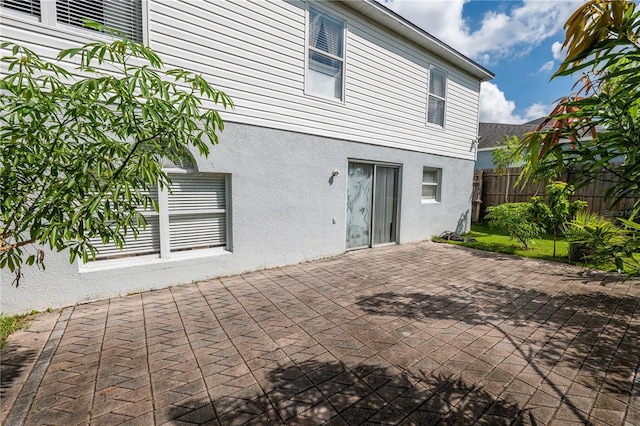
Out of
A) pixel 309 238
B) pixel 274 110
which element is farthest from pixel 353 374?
pixel 274 110

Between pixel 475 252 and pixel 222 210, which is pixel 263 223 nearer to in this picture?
pixel 222 210

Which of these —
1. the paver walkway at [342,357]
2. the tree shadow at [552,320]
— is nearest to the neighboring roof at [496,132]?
the paver walkway at [342,357]

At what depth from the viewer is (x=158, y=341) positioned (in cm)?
320

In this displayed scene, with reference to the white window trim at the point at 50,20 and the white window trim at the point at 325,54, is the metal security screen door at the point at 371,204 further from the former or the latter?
the white window trim at the point at 50,20

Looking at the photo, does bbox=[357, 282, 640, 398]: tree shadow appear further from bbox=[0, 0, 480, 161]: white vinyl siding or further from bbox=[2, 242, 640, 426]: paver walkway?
bbox=[0, 0, 480, 161]: white vinyl siding

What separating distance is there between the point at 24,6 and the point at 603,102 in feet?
19.3

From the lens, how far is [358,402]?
7.59 feet

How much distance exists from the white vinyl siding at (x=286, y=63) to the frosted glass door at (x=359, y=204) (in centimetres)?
81

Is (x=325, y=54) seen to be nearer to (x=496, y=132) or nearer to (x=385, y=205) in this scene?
(x=385, y=205)

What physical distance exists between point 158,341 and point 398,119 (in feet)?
24.7

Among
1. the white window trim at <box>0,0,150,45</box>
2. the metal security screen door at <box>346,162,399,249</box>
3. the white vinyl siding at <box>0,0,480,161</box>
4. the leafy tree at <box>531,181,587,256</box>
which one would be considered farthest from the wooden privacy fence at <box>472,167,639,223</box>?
the white window trim at <box>0,0,150,45</box>

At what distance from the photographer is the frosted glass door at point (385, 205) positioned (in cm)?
804

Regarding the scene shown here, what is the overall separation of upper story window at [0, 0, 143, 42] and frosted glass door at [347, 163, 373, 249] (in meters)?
4.92

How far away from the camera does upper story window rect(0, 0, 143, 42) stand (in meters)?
3.67
